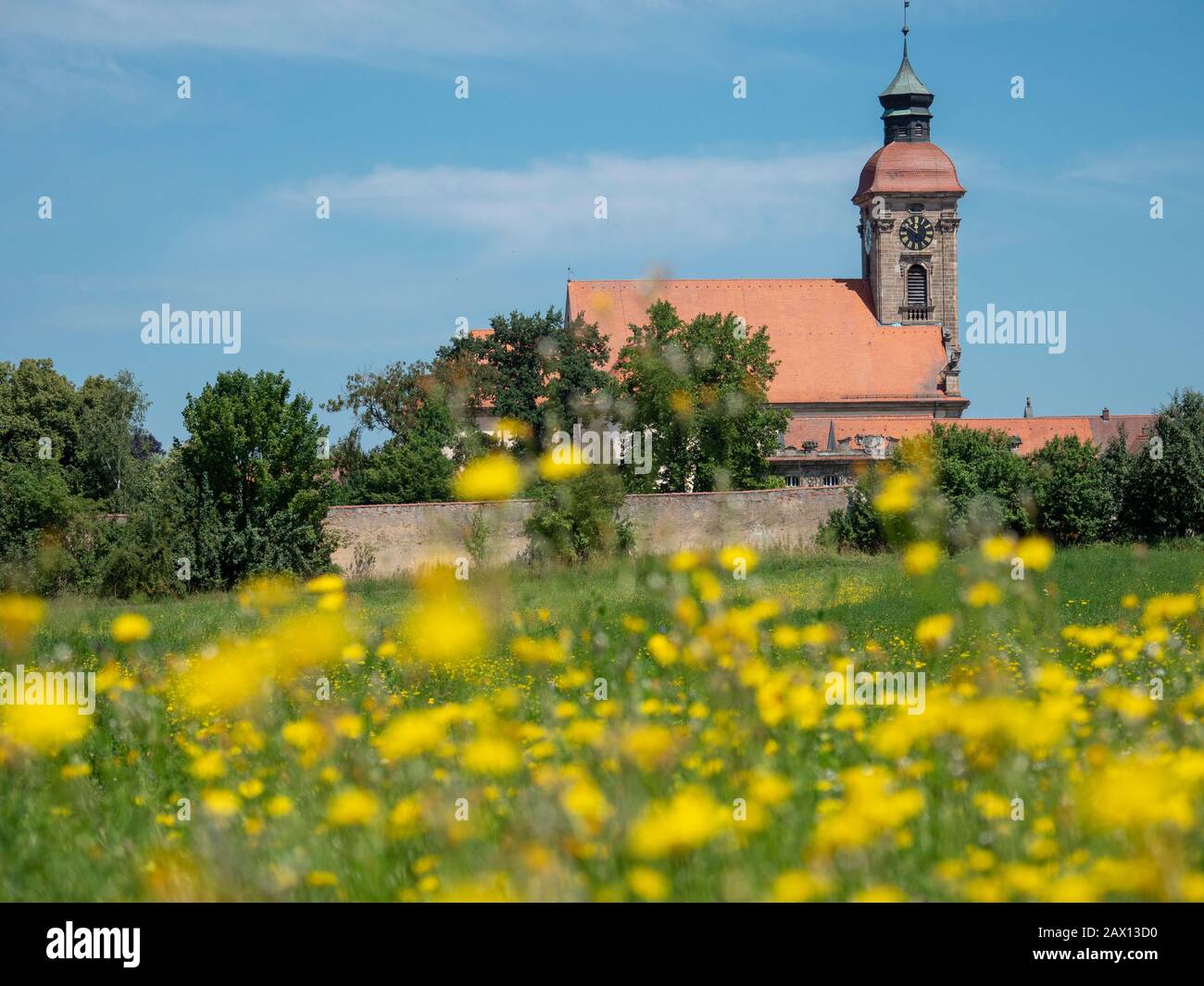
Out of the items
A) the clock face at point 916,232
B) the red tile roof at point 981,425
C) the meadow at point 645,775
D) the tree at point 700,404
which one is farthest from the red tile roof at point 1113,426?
the meadow at point 645,775

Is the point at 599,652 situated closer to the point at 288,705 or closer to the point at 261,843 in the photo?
the point at 288,705

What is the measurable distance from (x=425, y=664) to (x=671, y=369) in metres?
35.2

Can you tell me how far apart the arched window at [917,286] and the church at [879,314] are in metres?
0.05

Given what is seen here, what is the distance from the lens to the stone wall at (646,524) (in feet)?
116

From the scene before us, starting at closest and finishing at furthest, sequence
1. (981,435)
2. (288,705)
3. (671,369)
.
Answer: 1. (288,705)
2. (981,435)
3. (671,369)

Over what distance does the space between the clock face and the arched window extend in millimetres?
1126

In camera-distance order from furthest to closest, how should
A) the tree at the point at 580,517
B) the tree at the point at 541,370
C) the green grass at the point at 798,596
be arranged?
the tree at the point at 541,370 → the tree at the point at 580,517 → the green grass at the point at 798,596

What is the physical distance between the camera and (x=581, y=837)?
4070 millimetres

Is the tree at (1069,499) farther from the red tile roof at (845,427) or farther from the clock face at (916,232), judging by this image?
the clock face at (916,232)

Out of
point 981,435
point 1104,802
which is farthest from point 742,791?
point 981,435

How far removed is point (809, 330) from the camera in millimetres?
70125

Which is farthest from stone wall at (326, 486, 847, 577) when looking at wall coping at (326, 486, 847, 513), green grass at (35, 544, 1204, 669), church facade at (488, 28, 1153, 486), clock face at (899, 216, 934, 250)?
clock face at (899, 216, 934, 250)
